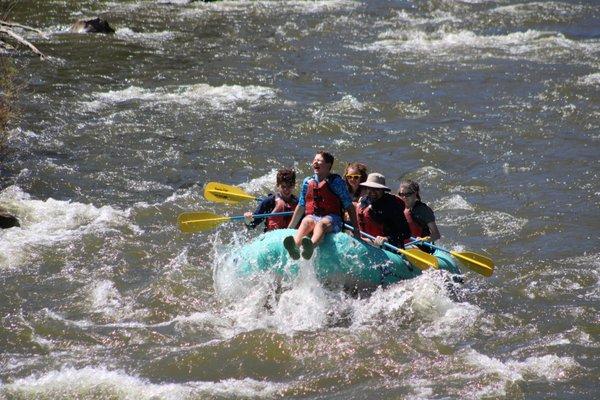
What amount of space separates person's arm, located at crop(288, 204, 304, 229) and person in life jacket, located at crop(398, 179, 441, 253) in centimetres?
100

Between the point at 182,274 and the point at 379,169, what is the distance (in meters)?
4.44

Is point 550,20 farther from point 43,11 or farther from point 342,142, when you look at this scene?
point 43,11

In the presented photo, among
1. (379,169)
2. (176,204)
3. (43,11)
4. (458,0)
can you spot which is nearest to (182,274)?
(176,204)

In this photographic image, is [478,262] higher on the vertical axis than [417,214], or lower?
lower

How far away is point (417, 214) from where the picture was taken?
358 inches

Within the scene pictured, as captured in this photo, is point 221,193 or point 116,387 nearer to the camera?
point 116,387

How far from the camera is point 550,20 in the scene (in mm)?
23062

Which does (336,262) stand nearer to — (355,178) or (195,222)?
(355,178)

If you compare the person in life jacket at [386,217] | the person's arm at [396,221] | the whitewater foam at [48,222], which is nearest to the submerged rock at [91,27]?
the whitewater foam at [48,222]

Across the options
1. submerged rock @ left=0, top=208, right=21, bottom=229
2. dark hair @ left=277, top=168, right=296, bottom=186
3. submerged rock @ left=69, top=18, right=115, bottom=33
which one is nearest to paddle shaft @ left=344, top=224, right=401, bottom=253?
dark hair @ left=277, top=168, right=296, bottom=186

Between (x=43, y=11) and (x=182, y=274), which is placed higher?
(x=43, y=11)

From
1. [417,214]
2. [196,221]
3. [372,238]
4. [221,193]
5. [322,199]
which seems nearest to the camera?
[322,199]

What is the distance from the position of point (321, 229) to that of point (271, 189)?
14.0ft

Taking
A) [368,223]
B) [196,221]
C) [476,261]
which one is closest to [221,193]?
[196,221]
